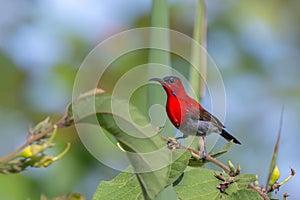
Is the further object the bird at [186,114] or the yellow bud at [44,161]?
the bird at [186,114]

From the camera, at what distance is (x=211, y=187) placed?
866mm

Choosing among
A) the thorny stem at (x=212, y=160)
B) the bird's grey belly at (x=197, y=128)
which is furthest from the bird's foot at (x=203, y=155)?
the bird's grey belly at (x=197, y=128)

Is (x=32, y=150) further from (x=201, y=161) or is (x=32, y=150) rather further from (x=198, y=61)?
(x=198, y=61)

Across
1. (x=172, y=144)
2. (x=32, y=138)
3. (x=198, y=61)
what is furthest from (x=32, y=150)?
(x=198, y=61)

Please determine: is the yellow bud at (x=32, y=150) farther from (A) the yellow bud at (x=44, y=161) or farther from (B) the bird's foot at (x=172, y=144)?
(B) the bird's foot at (x=172, y=144)

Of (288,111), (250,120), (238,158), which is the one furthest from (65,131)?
(288,111)

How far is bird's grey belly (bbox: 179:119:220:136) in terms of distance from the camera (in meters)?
0.98

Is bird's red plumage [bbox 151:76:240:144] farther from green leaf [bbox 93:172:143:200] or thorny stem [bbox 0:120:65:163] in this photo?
thorny stem [bbox 0:120:65:163]

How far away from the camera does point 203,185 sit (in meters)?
0.86

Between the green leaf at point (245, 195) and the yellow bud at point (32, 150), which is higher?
the yellow bud at point (32, 150)

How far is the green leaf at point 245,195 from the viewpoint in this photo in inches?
32.3

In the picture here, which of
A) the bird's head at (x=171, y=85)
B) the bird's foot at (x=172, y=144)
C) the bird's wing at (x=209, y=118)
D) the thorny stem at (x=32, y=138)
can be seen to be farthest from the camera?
the bird's wing at (x=209, y=118)

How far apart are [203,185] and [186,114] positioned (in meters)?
0.24

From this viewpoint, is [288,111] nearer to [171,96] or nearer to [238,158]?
[238,158]
